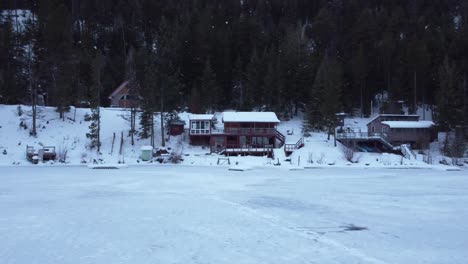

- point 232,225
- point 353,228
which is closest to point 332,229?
point 353,228

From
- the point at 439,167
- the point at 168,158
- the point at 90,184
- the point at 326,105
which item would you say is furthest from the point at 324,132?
the point at 90,184

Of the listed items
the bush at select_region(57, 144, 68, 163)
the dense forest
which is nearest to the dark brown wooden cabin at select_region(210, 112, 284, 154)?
the dense forest

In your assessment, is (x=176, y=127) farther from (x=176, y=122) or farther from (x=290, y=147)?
(x=290, y=147)

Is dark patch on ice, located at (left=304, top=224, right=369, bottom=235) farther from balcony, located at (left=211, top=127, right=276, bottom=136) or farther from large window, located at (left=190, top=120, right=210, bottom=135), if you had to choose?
large window, located at (left=190, top=120, right=210, bottom=135)

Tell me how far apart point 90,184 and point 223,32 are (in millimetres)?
47595

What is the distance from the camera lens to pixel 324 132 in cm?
5094

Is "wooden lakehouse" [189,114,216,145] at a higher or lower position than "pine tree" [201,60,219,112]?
lower

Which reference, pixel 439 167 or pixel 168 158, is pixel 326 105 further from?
pixel 168 158

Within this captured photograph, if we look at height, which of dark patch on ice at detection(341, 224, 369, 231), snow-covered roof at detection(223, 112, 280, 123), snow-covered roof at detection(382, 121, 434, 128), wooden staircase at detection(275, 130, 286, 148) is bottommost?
dark patch on ice at detection(341, 224, 369, 231)

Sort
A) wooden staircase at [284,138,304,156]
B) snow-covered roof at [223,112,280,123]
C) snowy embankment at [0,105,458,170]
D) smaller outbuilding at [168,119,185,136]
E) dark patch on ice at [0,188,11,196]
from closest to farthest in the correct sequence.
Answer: dark patch on ice at [0,188,11,196], snowy embankment at [0,105,458,170], wooden staircase at [284,138,304,156], smaller outbuilding at [168,119,185,136], snow-covered roof at [223,112,280,123]

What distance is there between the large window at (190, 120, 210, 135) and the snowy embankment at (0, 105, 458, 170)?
1.70 m

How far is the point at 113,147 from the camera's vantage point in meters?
42.2

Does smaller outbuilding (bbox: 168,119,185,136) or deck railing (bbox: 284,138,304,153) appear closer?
deck railing (bbox: 284,138,304,153)

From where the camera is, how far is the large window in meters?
45.4
